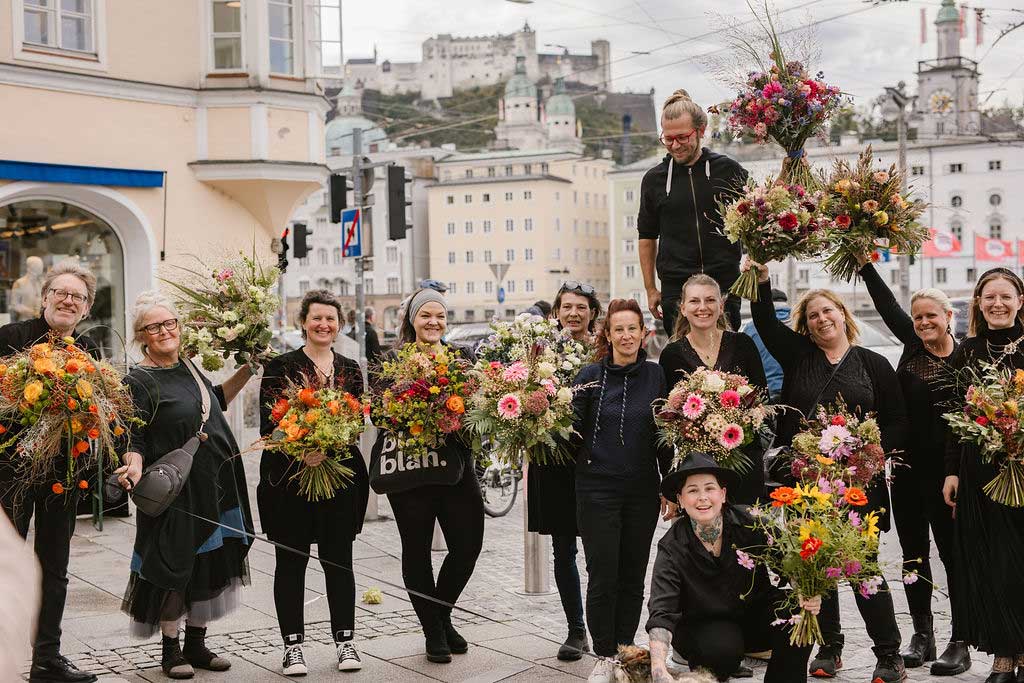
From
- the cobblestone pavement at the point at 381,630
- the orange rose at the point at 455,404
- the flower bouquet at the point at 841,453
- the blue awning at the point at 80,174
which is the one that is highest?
the blue awning at the point at 80,174

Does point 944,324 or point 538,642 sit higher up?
point 944,324

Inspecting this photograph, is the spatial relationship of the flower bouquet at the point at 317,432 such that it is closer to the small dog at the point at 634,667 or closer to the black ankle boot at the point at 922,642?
the small dog at the point at 634,667

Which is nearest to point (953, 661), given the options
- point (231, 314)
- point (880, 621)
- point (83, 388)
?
point (880, 621)

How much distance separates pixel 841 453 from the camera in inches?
231

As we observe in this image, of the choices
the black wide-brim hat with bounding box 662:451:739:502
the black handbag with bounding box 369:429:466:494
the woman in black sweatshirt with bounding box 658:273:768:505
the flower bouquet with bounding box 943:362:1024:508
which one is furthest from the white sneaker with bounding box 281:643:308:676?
the flower bouquet with bounding box 943:362:1024:508

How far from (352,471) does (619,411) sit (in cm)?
151

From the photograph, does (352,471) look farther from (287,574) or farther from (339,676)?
(339,676)

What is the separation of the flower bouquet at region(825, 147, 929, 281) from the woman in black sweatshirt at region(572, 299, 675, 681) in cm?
115

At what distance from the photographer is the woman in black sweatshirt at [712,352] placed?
20.6 feet

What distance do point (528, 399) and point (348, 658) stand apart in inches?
68.6

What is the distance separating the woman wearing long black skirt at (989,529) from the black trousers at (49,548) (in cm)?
454

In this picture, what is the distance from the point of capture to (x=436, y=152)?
385 feet

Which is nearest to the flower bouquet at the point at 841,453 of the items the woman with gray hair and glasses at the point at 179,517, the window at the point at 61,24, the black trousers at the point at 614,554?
the black trousers at the point at 614,554

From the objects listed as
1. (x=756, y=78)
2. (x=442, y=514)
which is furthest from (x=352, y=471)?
(x=756, y=78)
